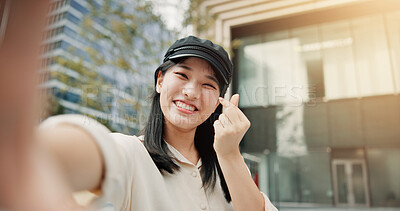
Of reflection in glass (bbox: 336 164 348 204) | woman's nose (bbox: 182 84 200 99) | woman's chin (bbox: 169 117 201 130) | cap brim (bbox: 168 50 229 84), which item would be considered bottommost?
reflection in glass (bbox: 336 164 348 204)

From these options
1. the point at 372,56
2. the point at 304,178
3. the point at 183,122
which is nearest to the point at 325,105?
the point at 372,56

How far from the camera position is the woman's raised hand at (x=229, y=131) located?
38.6 inches

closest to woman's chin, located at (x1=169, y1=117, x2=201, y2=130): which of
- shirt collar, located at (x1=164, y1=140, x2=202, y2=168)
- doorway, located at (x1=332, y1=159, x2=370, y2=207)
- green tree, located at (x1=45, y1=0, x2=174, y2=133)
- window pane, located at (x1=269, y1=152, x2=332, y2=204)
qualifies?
shirt collar, located at (x1=164, y1=140, x2=202, y2=168)

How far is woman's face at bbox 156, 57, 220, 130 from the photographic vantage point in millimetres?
1207

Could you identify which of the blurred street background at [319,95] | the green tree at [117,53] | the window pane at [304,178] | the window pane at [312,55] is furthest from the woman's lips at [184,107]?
the window pane at [304,178]

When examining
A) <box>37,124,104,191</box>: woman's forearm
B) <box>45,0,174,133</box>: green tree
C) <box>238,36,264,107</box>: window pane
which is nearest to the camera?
<box>37,124,104,191</box>: woman's forearm

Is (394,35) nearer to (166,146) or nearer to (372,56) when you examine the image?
(372,56)

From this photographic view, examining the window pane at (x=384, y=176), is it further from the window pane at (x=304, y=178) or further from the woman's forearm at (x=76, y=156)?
the woman's forearm at (x=76, y=156)

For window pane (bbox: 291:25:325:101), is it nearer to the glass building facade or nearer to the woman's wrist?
the glass building facade

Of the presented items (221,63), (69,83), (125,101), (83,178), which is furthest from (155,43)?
(83,178)

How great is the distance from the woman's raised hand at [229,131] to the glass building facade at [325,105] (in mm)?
8239

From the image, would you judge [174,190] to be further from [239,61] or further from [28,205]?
[239,61]

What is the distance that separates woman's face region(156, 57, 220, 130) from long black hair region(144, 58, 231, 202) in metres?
0.06

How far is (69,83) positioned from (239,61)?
6.29 meters
